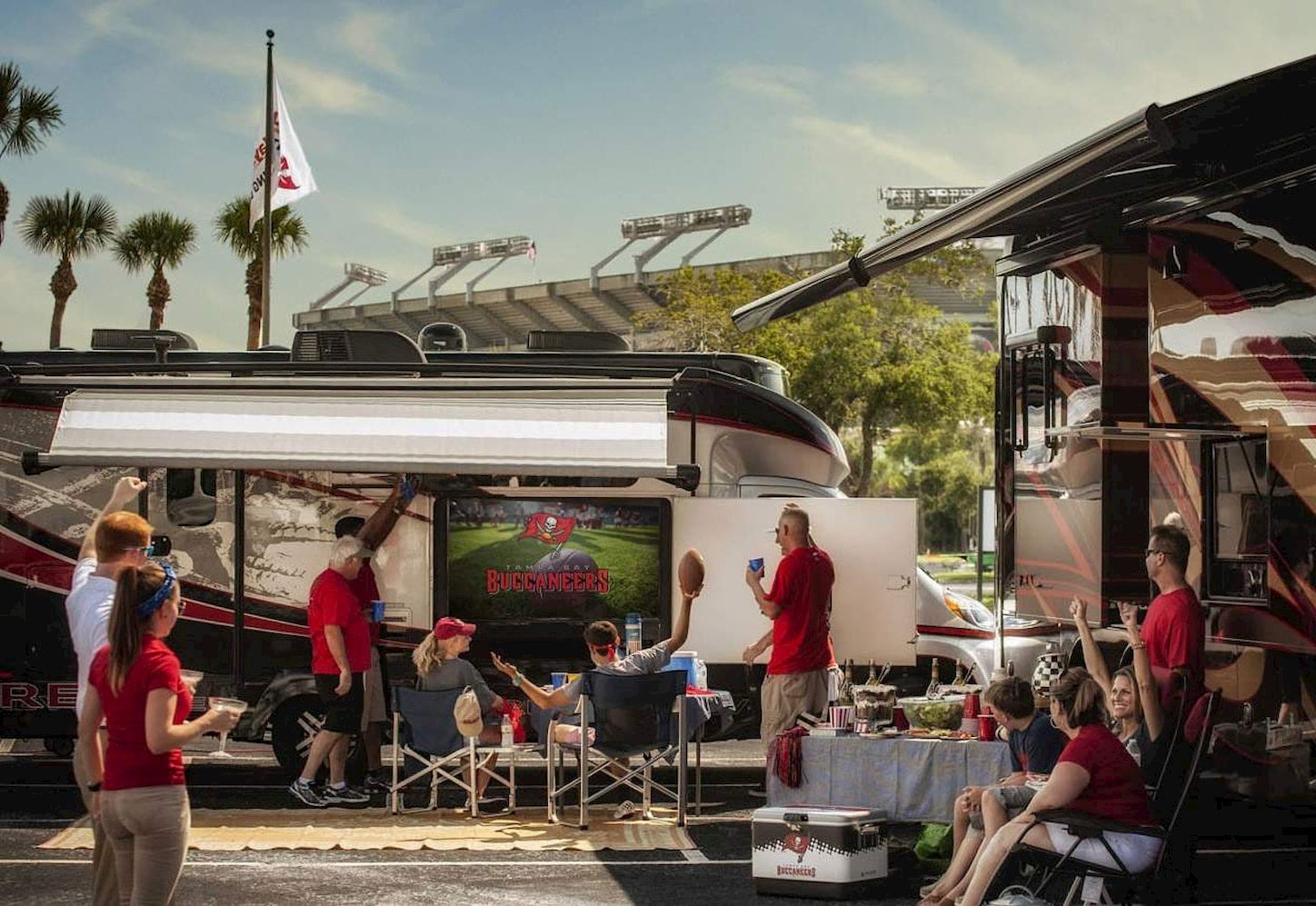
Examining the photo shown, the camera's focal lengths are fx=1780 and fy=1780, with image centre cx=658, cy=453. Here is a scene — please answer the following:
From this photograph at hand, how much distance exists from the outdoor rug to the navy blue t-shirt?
2.19 m

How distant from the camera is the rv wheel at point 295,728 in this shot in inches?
449

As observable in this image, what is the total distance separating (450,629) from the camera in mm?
10562

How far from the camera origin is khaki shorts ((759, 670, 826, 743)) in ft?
33.5

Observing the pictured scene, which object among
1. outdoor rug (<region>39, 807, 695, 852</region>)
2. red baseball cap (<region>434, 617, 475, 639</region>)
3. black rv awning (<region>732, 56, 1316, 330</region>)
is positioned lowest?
outdoor rug (<region>39, 807, 695, 852</region>)

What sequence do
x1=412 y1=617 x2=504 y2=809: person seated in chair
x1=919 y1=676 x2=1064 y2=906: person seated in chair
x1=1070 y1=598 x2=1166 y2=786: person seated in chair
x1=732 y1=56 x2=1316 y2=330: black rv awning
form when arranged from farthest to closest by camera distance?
x1=412 y1=617 x2=504 y2=809: person seated in chair, x1=1070 y1=598 x2=1166 y2=786: person seated in chair, x1=919 y1=676 x2=1064 y2=906: person seated in chair, x1=732 y1=56 x2=1316 y2=330: black rv awning

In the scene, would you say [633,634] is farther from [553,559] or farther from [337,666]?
[337,666]

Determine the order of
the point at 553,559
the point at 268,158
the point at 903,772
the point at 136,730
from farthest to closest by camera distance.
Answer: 1. the point at 268,158
2. the point at 553,559
3. the point at 903,772
4. the point at 136,730

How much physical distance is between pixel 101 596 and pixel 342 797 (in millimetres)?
5009

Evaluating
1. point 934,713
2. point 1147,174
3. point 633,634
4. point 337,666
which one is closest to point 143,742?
point 934,713

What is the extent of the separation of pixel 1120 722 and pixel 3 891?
16.9ft

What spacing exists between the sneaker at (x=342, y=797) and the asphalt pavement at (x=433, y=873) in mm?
269

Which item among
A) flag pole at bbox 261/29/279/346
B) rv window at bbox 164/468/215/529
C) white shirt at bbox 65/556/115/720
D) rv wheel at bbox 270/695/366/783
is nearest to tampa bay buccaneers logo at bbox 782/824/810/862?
white shirt at bbox 65/556/115/720

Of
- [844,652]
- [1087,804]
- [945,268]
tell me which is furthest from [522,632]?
[945,268]

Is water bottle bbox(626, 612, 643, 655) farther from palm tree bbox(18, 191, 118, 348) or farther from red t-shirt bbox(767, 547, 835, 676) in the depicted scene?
palm tree bbox(18, 191, 118, 348)
